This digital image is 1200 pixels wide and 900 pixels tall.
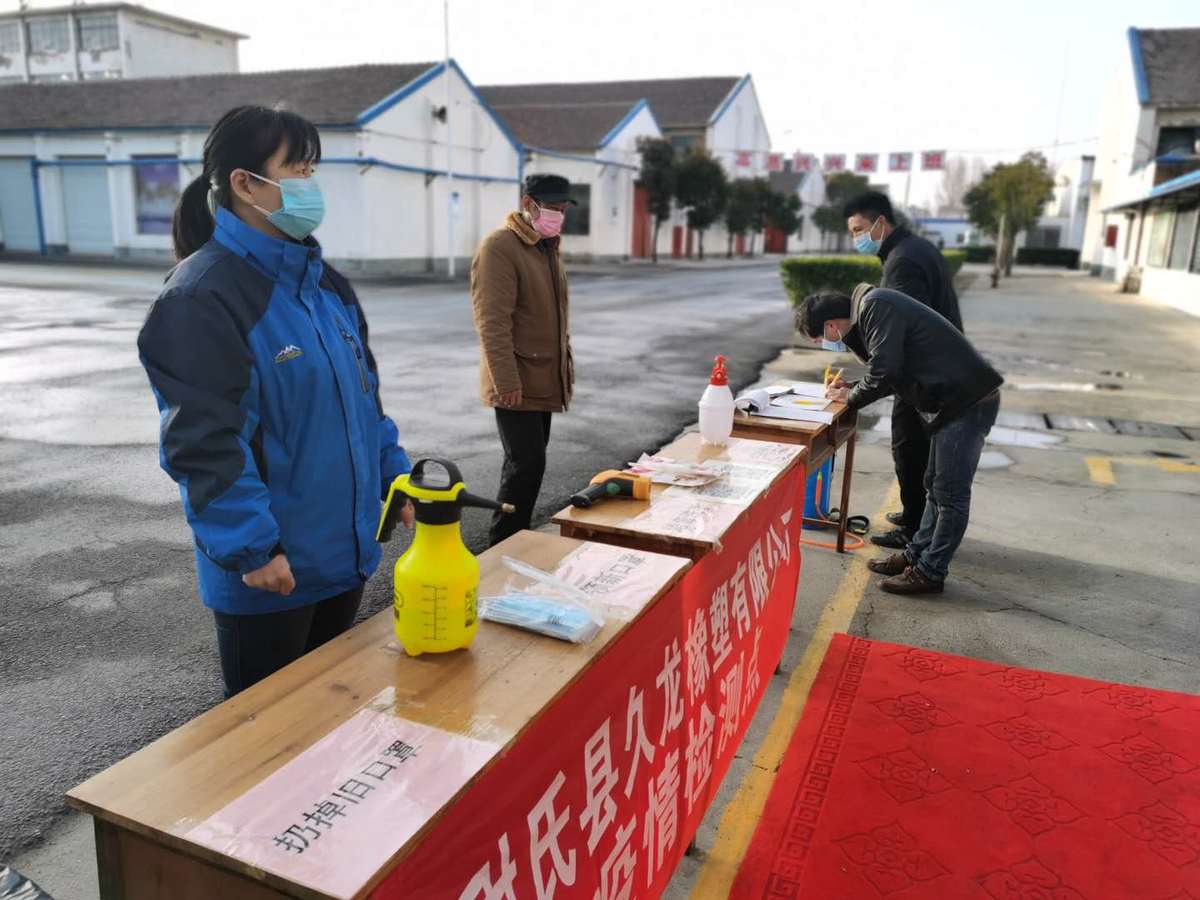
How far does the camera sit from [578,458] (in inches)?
274

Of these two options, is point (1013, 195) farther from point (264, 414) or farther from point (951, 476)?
point (264, 414)

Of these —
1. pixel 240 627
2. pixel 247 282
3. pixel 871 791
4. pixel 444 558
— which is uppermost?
pixel 247 282

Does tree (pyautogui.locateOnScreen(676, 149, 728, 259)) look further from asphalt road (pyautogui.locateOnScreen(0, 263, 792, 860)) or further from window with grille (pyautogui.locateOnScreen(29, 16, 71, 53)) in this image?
window with grille (pyautogui.locateOnScreen(29, 16, 71, 53))

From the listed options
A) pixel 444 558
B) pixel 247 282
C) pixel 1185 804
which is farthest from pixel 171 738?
pixel 1185 804

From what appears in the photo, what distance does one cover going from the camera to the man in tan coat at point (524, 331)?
411 cm

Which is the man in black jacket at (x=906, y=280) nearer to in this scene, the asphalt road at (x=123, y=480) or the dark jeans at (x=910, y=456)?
the dark jeans at (x=910, y=456)

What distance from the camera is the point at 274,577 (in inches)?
74.9

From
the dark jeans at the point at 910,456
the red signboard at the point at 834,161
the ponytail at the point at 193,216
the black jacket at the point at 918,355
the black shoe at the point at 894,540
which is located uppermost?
the red signboard at the point at 834,161

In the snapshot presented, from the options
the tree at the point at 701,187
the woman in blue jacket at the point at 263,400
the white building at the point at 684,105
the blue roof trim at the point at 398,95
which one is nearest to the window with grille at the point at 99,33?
the white building at the point at 684,105

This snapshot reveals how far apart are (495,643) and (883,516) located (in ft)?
14.9

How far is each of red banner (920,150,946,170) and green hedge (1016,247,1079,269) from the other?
1288cm

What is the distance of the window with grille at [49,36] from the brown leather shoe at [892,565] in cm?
6065

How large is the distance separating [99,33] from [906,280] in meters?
58.1

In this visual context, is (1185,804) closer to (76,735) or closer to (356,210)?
(76,735)
